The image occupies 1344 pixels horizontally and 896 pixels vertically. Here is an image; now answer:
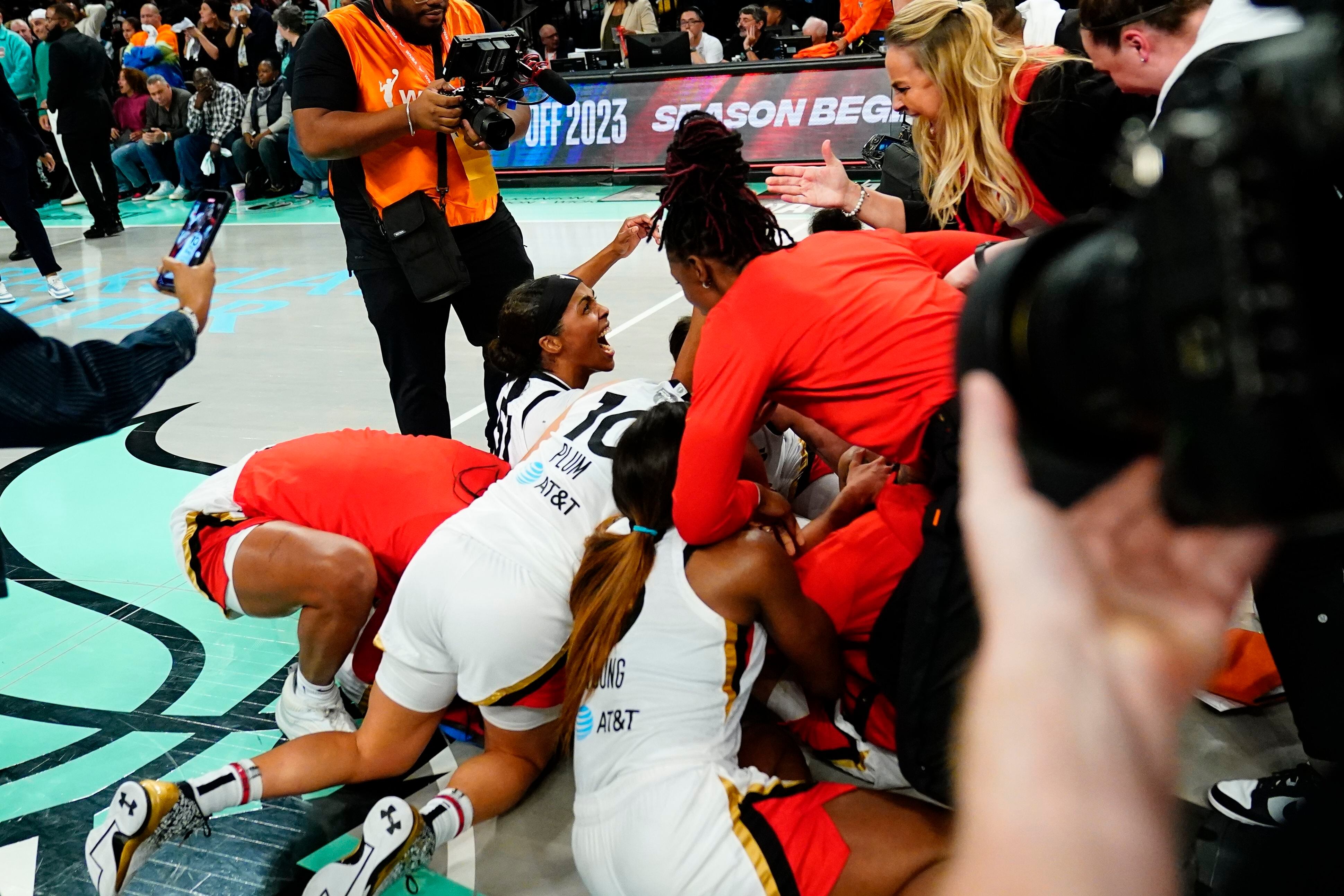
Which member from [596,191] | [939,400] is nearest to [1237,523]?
[939,400]

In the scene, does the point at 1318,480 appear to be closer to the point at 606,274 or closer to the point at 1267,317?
the point at 1267,317

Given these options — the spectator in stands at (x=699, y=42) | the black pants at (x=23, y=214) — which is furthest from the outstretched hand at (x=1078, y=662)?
the spectator in stands at (x=699, y=42)

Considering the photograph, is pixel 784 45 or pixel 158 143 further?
pixel 784 45

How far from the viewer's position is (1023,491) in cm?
56

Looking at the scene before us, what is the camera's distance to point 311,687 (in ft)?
8.23

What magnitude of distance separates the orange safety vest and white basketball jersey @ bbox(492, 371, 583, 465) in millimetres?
601

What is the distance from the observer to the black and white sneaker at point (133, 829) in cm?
203

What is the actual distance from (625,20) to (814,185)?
10.6 meters

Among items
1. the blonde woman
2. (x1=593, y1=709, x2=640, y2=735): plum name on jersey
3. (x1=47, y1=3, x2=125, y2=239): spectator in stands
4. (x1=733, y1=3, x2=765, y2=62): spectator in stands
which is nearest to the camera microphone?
the blonde woman

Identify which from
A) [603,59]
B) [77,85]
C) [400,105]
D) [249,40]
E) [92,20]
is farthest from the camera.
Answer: [92,20]

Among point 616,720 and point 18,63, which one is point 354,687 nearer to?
point 616,720

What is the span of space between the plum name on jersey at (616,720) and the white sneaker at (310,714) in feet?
2.63

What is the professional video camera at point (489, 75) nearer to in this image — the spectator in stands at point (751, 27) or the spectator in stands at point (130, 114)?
the spectator in stands at point (751, 27)

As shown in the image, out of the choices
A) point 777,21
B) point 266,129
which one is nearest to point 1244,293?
point 266,129
